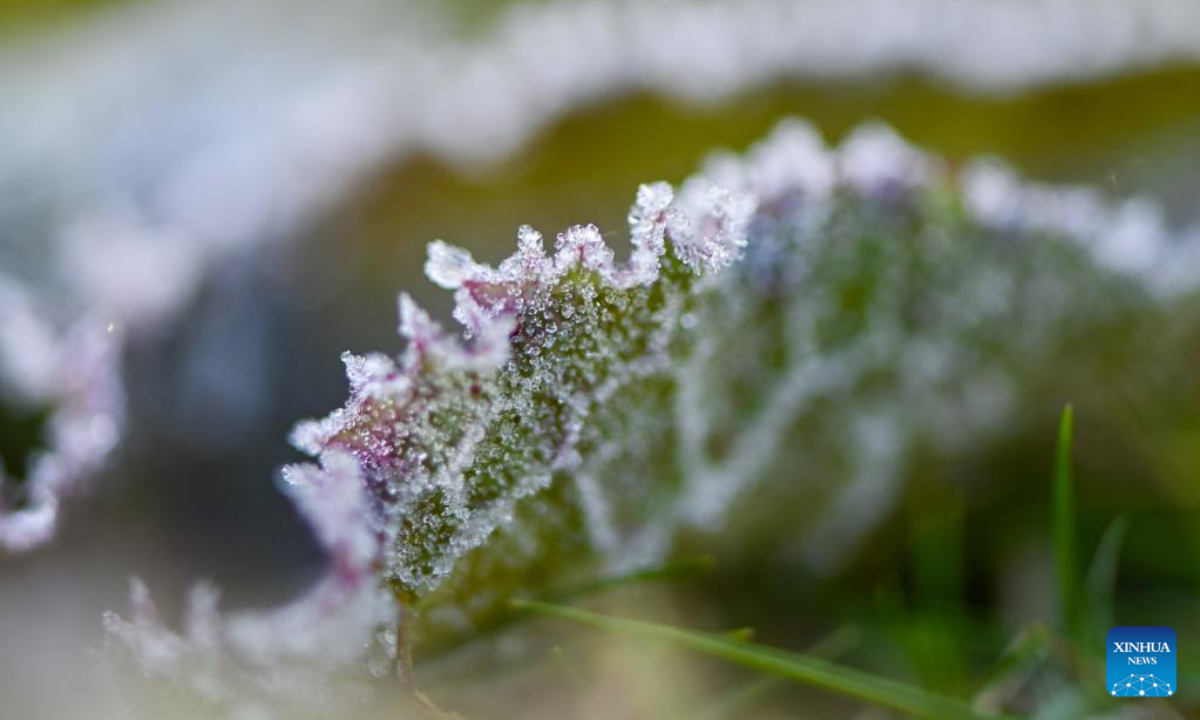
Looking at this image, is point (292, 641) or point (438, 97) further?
point (438, 97)

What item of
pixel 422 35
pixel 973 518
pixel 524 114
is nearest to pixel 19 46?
pixel 422 35

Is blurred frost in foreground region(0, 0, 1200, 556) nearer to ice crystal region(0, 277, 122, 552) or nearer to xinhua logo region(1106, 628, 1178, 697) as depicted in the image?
ice crystal region(0, 277, 122, 552)

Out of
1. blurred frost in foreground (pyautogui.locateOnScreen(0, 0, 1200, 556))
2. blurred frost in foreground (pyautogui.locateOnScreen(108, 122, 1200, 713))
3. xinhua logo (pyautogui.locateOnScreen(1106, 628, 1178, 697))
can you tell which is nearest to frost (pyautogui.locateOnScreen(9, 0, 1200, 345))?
blurred frost in foreground (pyautogui.locateOnScreen(0, 0, 1200, 556))

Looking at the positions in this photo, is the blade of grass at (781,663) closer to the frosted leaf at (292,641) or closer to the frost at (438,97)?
the frosted leaf at (292,641)

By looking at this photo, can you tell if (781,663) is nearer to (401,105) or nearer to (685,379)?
(685,379)

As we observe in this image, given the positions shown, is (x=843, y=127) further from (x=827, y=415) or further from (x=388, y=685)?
(x=388, y=685)

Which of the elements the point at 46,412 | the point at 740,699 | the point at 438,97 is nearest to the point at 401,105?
the point at 438,97

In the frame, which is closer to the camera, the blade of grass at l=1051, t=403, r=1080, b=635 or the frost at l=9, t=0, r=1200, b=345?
the blade of grass at l=1051, t=403, r=1080, b=635
